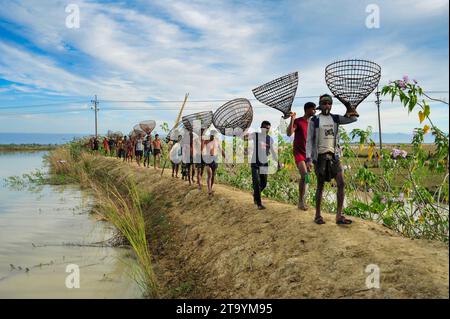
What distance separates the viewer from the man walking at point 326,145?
4.85 meters

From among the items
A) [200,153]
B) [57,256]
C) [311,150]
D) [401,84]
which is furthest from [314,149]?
[57,256]

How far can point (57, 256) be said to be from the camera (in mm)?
7027

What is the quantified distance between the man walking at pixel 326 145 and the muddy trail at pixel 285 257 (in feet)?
2.11

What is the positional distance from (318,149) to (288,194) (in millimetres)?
3426

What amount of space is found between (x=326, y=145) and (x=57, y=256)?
5.50 metres

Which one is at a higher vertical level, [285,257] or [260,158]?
[260,158]

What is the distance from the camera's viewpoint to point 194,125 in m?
9.80

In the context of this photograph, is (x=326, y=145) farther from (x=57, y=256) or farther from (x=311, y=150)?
(x=57, y=256)

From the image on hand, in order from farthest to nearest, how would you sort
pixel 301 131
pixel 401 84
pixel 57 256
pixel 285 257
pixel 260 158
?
1. pixel 57 256
2. pixel 260 158
3. pixel 301 131
4. pixel 285 257
5. pixel 401 84

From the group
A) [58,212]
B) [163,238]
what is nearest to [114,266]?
[163,238]

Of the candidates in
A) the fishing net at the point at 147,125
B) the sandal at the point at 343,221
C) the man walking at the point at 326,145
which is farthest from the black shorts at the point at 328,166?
the fishing net at the point at 147,125

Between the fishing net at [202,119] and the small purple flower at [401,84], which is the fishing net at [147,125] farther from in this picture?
the small purple flower at [401,84]

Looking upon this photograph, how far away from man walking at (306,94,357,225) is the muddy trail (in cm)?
64

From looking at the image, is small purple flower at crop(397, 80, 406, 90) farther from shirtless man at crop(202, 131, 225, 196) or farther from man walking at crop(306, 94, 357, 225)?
shirtless man at crop(202, 131, 225, 196)
